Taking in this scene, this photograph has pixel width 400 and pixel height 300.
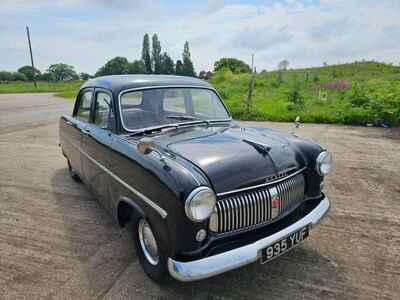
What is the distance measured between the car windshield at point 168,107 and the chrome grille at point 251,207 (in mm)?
1357

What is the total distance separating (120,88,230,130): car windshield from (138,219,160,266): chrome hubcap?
3.41 ft

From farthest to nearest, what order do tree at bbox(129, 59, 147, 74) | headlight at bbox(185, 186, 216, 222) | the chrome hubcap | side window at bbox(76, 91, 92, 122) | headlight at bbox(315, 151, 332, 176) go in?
1. tree at bbox(129, 59, 147, 74)
2. side window at bbox(76, 91, 92, 122)
3. headlight at bbox(315, 151, 332, 176)
4. the chrome hubcap
5. headlight at bbox(185, 186, 216, 222)

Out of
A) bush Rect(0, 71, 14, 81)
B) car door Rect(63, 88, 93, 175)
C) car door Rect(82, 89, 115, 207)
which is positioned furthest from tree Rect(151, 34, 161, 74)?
car door Rect(82, 89, 115, 207)

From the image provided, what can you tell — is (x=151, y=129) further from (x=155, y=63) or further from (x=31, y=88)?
(x=155, y=63)

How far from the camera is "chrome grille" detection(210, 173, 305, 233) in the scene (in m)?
2.23

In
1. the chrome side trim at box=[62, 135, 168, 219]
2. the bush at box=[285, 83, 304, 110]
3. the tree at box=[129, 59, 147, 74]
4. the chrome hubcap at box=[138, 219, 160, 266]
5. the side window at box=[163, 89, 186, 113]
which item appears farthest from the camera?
the tree at box=[129, 59, 147, 74]

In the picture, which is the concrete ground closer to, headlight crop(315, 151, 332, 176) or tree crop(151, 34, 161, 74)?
headlight crop(315, 151, 332, 176)

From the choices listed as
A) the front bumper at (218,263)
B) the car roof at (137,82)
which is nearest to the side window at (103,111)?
the car roof at (137,82)

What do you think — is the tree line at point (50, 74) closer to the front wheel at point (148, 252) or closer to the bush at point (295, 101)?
the bush at point (295, 101)

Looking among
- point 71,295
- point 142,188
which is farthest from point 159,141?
point 71,295

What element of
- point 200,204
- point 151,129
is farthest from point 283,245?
point 151,129

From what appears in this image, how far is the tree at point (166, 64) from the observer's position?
66.6 meters

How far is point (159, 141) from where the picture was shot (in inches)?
112

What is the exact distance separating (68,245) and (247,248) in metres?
2.06
